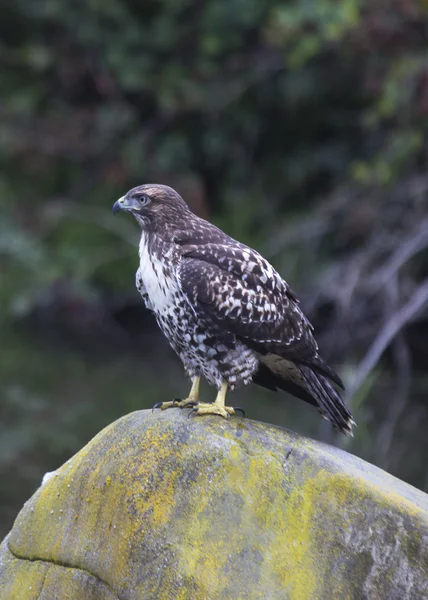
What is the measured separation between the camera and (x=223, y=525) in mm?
3697

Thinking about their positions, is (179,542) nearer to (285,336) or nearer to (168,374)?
(285,336)

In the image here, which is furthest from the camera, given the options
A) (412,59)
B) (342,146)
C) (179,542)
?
(342,146)

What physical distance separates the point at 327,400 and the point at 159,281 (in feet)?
2.91

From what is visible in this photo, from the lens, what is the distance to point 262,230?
14.1 m

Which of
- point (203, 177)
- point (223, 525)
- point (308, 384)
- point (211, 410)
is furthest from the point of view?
point (203, 177)

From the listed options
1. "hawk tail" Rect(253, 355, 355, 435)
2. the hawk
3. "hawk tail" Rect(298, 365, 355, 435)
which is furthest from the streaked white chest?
"hawk tail" Rect(298, 365, 355, 435)

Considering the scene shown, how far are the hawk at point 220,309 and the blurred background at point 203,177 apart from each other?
473 centimetres

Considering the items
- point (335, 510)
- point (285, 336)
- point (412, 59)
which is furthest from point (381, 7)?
point (335, 510)

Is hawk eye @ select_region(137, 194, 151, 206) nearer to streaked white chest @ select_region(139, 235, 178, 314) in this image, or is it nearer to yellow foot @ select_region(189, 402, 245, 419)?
streaked white chest @ select_region(139, 235, 178, 314)

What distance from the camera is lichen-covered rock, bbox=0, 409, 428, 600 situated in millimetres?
3633

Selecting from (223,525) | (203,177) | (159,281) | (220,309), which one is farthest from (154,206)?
(203,177)

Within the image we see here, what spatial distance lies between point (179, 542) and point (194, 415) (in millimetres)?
561

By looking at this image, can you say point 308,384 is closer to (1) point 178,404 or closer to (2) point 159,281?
(1) point 178,404

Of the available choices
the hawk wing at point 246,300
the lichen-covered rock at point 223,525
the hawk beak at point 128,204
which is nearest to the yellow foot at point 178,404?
the lichen-covered rock at point 223,525
